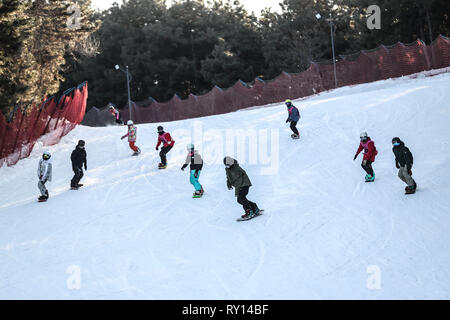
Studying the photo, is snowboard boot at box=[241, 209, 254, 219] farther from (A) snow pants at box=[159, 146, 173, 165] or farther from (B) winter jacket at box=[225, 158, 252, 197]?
(A) snow pants at box=[159, 146, 173, 165]

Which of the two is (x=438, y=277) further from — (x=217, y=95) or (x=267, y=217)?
(x=217, y=95)

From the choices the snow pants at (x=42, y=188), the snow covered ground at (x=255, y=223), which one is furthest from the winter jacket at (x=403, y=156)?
the snow pants at (x=42, y=188)

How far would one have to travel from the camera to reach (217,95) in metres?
36.0

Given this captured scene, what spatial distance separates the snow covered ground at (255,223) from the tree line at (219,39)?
2532 centimetres

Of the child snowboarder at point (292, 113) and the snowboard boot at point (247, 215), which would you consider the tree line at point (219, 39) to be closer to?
the child snowboarder at point (292, 113)

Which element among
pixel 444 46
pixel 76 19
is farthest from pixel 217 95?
pixel 444 46

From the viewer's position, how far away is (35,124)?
23.5 m

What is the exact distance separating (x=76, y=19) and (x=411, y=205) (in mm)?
20755

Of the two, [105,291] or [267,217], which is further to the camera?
[267,217]

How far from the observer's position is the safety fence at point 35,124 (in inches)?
864

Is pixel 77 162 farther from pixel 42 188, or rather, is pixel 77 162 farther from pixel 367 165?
pixel 367 165

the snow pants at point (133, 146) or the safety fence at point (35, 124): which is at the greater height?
the safety fence at point (35, 124)

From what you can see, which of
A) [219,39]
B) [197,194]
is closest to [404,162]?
[197,194]

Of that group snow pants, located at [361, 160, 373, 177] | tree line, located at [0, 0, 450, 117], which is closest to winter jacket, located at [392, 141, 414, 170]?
snow pants, located at [361, 160, 373, 177]
